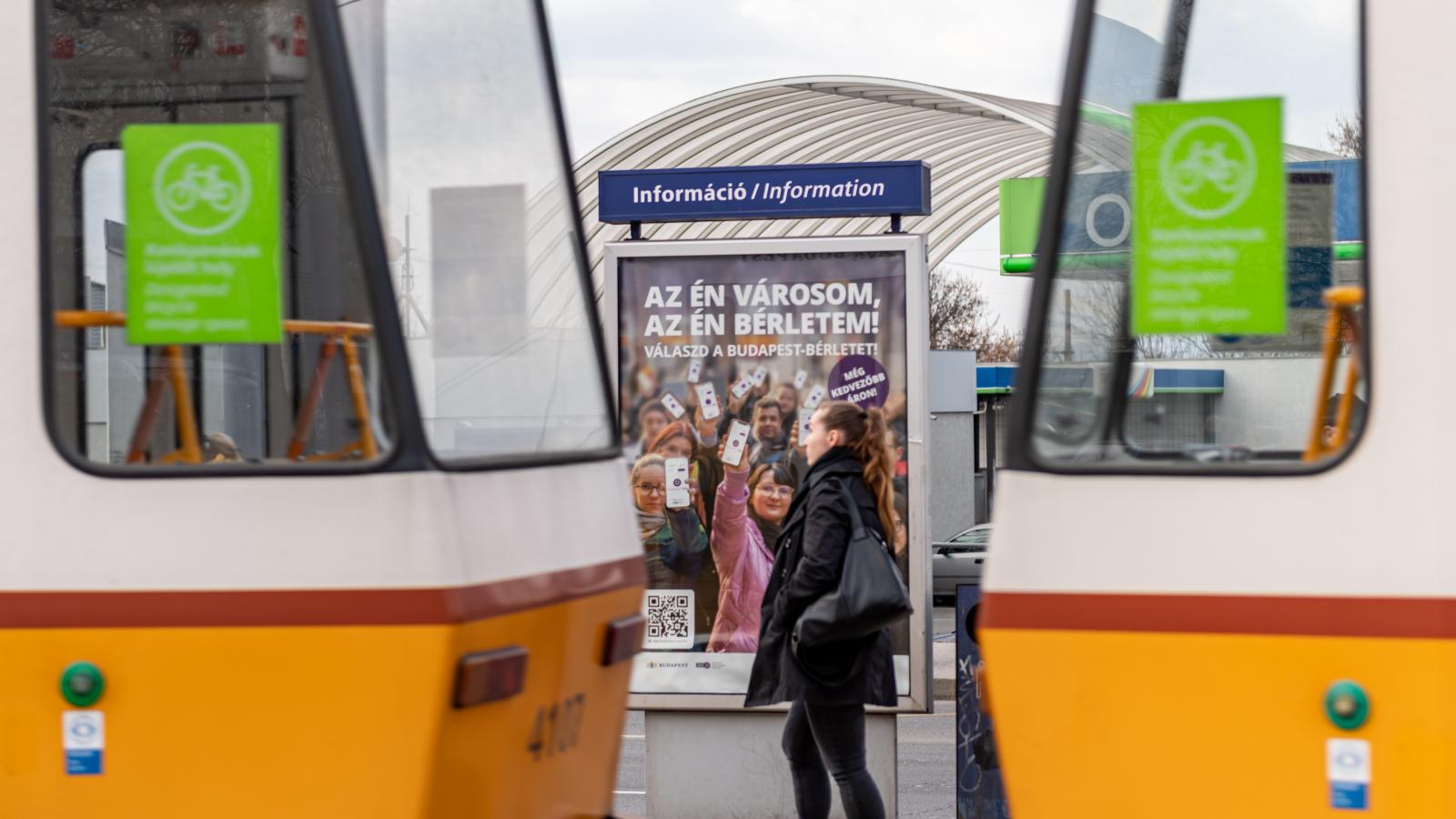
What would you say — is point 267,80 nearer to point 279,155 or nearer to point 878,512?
point 279,155

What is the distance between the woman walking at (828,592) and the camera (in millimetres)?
6562

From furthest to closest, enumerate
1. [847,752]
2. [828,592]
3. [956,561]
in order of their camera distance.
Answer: [956,561]
[847,752]
[828,592]

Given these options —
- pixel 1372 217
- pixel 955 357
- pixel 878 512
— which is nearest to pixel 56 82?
pixel 1372 217

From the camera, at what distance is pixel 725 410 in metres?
8.07

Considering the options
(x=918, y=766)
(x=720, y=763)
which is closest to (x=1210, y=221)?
(x=720, y=763)

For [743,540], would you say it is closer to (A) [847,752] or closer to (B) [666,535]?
(B) [666,535]

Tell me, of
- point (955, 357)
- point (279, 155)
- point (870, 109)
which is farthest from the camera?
point (870, 109)

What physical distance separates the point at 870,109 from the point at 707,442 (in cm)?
2838

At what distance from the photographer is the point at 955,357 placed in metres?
26.3

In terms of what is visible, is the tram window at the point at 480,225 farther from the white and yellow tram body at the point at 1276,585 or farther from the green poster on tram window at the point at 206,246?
the white and yellow tram body at the point at 1276,585

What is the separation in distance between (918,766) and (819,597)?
13.9 ft

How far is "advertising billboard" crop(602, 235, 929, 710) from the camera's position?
7.81m

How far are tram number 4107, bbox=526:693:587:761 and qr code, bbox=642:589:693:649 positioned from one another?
4.23 metres

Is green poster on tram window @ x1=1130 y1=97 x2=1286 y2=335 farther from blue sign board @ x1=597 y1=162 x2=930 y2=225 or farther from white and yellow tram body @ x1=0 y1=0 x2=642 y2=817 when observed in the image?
blue sign board @ x1=597 y1=162 x2=930 y2=225
